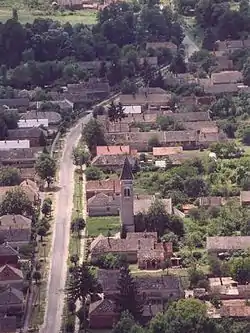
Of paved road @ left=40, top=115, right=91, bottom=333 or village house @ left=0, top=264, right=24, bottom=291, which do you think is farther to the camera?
village house @ left=0, top=264, right=24, bottom=291

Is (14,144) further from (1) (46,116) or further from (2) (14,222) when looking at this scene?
(2) (14,222)

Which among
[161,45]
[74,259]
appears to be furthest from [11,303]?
[161,45]

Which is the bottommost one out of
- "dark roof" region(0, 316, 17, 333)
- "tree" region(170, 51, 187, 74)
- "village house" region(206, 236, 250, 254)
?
"dark roof" region(0, 316, 17, 333)

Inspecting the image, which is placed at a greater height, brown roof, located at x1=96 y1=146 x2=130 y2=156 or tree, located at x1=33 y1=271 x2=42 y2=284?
brown roof, located at x1=96 y1=146 x2=130 y2=156

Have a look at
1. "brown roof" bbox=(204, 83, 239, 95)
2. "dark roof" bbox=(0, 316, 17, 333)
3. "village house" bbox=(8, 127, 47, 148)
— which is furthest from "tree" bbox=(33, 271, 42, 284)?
"brown roof" bbox=(204, 83, 239, 95)

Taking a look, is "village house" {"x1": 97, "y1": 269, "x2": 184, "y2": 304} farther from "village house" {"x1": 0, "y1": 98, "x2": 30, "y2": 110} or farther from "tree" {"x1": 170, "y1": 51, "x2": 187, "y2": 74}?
"tree" {"x1": 170, "y1": 51, "x2": 187, "y2": 74}

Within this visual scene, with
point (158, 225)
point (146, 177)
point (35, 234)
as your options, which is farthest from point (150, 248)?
point (146, 177)
